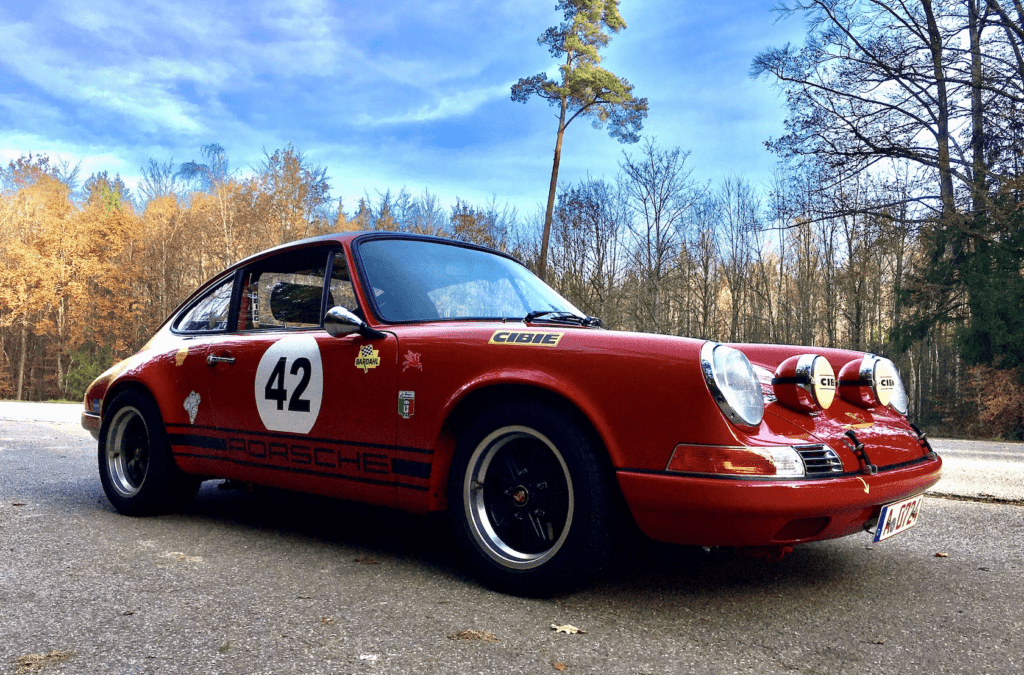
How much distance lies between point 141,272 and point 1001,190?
34121mm

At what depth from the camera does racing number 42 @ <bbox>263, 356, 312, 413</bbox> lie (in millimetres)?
3508

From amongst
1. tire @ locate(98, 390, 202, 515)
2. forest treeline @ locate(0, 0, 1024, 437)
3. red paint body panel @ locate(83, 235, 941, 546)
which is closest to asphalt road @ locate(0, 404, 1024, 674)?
tire @ locate(98, 390, 202, 515)

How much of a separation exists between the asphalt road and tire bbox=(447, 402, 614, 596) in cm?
14

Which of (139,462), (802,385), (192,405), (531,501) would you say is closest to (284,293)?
(192,405)

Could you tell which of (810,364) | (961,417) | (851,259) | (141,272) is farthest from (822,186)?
(141,272)

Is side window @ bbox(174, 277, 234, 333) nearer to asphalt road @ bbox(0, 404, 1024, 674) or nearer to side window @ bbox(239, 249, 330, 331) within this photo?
side window @ bbox(239, 249, 330, 331)

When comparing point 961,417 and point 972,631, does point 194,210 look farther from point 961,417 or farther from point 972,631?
point 972,631

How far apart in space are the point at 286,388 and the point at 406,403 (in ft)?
2.63

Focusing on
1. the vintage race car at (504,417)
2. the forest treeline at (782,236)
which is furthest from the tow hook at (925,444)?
the forest treeline at (782,236)

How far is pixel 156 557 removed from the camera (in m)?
3.39

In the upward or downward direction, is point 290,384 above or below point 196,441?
above

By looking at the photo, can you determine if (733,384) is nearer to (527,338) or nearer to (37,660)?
(527,338)

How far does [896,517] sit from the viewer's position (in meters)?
2.82

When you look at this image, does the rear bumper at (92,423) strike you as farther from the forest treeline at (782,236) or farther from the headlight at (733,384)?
the forest treeline at (782,236)
